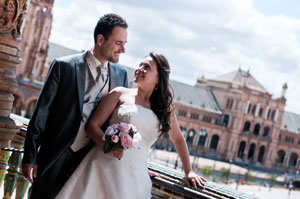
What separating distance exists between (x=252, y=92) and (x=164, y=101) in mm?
67704

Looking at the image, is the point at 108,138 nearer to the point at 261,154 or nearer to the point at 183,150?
the point at 183,150

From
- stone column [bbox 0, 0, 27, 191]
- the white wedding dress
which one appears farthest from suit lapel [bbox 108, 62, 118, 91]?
stone column [bbox 0, 0, 27, 191]

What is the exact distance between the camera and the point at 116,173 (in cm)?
321

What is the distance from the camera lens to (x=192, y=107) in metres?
67.1

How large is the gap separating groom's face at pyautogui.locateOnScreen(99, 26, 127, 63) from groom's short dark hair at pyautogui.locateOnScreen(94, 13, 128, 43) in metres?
0.03

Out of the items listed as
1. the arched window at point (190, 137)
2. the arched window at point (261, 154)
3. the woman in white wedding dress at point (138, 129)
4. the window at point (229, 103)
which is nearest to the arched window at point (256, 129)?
the arched window at point (261, 154)

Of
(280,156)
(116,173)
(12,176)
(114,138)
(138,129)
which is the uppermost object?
(280,156)

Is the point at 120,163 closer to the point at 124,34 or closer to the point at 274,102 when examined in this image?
the point at 124,34

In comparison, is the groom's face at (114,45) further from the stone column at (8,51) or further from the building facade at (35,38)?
the building facade at (35,38)

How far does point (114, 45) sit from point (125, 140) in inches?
31.3

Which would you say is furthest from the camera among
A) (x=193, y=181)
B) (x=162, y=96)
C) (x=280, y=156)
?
(x=280, y=156)

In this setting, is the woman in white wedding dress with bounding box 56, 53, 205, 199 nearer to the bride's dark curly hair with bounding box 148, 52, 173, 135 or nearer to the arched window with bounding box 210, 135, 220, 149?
the bride's dark curly hair with bounding box 148, 52, 173, 135

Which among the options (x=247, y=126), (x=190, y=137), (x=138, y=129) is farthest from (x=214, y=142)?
(x=138, y=129)

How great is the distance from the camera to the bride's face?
3.44 m
